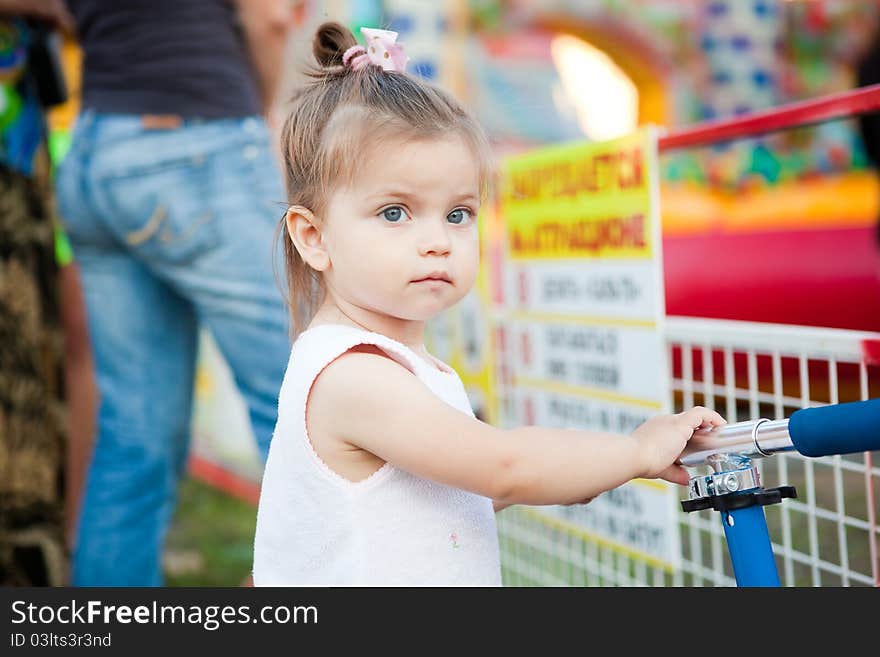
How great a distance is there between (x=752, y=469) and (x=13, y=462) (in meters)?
1.55

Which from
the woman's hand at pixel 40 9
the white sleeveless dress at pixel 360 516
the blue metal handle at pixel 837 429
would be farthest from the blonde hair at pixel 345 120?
the woman's hand at pixel 40 9

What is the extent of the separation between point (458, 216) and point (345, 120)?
0.16m

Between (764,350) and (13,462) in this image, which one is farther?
(13,462)

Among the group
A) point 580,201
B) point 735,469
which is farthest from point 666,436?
point 580,201

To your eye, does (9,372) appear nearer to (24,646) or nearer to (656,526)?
(24,646)

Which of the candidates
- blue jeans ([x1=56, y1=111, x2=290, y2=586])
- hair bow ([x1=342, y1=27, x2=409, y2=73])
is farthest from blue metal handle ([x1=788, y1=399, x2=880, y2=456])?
blue jeans ([x1=56, y1=111, x2=290, y2=586])

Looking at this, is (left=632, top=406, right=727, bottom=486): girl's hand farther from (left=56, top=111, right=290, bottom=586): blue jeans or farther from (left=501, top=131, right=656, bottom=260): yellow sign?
(left=56, top=111, right=290, bottom=586): blue jeans

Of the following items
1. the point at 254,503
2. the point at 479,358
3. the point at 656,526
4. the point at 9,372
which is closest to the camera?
the point at 656,526

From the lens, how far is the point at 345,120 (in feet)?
3.82

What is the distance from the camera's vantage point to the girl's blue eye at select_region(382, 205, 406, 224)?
44.6 inches

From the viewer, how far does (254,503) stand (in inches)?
149

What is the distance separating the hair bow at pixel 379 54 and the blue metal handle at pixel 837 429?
59cm

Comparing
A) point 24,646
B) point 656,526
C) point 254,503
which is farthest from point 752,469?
point 254,503

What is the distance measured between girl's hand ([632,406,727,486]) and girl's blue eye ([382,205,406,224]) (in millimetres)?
329
